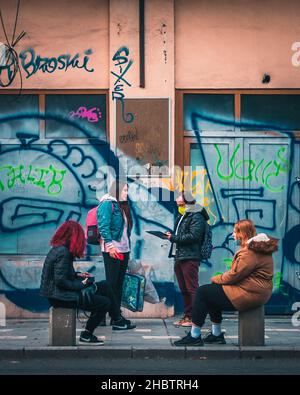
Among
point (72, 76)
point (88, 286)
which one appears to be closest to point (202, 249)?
point (88, 286)

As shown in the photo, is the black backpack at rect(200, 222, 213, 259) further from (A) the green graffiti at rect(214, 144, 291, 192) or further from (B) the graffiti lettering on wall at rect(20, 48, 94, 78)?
(B) the graffiti lettering on wall at rect(20, 48, 94, 78)

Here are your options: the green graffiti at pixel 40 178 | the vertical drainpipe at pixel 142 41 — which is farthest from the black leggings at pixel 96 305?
the vertical drainpipe at pixel 142 41

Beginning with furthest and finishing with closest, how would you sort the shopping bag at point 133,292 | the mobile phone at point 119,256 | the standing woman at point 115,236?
the shopping bag at point 133,292, the mobile phone at point 119,256, the standing woman at point 115,236

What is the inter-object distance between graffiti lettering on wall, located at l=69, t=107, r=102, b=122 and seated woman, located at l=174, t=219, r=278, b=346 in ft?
12.4

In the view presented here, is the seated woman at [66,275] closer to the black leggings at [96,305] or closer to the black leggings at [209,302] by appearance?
the black leggings at [96,305]

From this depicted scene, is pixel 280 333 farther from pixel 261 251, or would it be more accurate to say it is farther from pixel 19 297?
pixel 19 297

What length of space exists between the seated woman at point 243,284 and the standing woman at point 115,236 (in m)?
1.66

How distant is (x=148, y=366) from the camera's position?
1055 cm

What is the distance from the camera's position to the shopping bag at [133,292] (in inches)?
533

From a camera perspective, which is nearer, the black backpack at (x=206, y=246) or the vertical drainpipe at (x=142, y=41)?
the black backpack at (x=206, y=246)

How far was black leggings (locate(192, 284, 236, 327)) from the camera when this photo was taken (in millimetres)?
11445

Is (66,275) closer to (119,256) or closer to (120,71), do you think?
(119,256)

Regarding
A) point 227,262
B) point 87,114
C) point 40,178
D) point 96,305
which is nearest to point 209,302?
point 96,305
